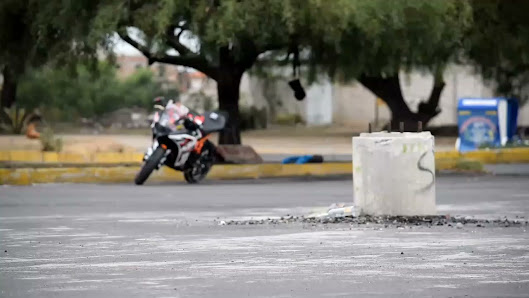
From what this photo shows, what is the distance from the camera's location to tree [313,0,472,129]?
30.4 meters

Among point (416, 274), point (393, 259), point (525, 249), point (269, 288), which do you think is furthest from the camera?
point (525, 249)

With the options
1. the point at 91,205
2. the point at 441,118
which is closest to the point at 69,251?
the point at 91,205

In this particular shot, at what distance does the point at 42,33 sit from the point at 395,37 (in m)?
7.02

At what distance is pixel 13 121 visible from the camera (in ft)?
169

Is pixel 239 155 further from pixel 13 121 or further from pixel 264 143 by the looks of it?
pixel 13 121

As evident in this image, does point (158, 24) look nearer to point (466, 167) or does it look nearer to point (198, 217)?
point (466, 167)

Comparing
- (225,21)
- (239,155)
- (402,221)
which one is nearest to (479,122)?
(239,155)

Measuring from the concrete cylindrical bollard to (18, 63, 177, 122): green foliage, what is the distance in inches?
1946

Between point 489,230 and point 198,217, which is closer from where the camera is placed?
point 489,230

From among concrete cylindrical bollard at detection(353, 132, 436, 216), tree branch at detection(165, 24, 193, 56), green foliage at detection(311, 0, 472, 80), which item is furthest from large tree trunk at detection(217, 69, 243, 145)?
concrete cylindrical bollard at detection(353, 132, 436, 216)

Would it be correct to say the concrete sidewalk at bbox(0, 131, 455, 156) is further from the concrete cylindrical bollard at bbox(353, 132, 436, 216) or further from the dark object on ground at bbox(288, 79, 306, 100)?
the concrete cylindrical bollard at bbox(353, 132, 436, 216)

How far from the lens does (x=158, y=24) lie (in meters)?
29.5

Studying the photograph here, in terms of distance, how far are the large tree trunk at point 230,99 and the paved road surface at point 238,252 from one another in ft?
35.1

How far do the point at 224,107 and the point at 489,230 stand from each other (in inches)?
696
